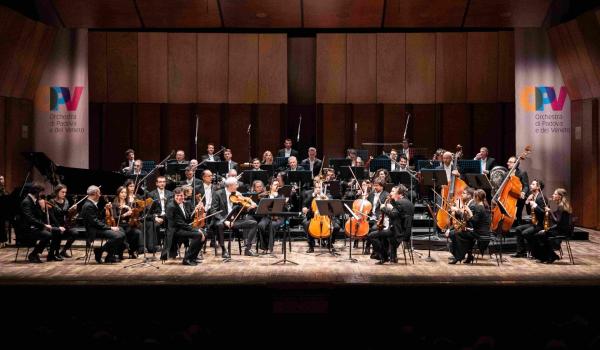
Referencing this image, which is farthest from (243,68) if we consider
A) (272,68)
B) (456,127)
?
(456,127)

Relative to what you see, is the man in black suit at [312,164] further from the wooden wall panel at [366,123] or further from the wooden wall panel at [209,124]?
the wooden wall panel at [209,124]

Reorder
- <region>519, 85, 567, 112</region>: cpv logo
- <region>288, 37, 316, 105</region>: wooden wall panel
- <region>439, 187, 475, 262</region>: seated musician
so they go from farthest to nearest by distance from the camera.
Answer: <region>288, 37, 316, 105</region>: wooden wall panel → <region>519, 85, 567, 112</region>: cpv logo → <region>439, 187, 475, 262</region>: seated musician

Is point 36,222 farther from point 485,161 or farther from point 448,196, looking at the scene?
point 485,161

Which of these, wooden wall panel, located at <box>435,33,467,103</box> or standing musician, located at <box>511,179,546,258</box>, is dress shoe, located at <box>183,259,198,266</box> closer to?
standing musician, located at <box>511,179,546,258</box>

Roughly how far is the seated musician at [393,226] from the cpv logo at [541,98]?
492cm

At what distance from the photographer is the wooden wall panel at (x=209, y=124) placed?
13617 millimetres

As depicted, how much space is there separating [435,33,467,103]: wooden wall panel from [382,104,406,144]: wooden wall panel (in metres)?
0.83

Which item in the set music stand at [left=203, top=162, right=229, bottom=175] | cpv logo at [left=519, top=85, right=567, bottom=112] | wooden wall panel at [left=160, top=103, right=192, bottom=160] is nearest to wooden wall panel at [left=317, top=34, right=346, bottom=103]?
wooden wall panel at [left=160, top=103, right=192, bottom=160]

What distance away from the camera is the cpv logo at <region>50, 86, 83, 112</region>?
41.1 feet

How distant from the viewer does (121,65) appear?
13492 mm
